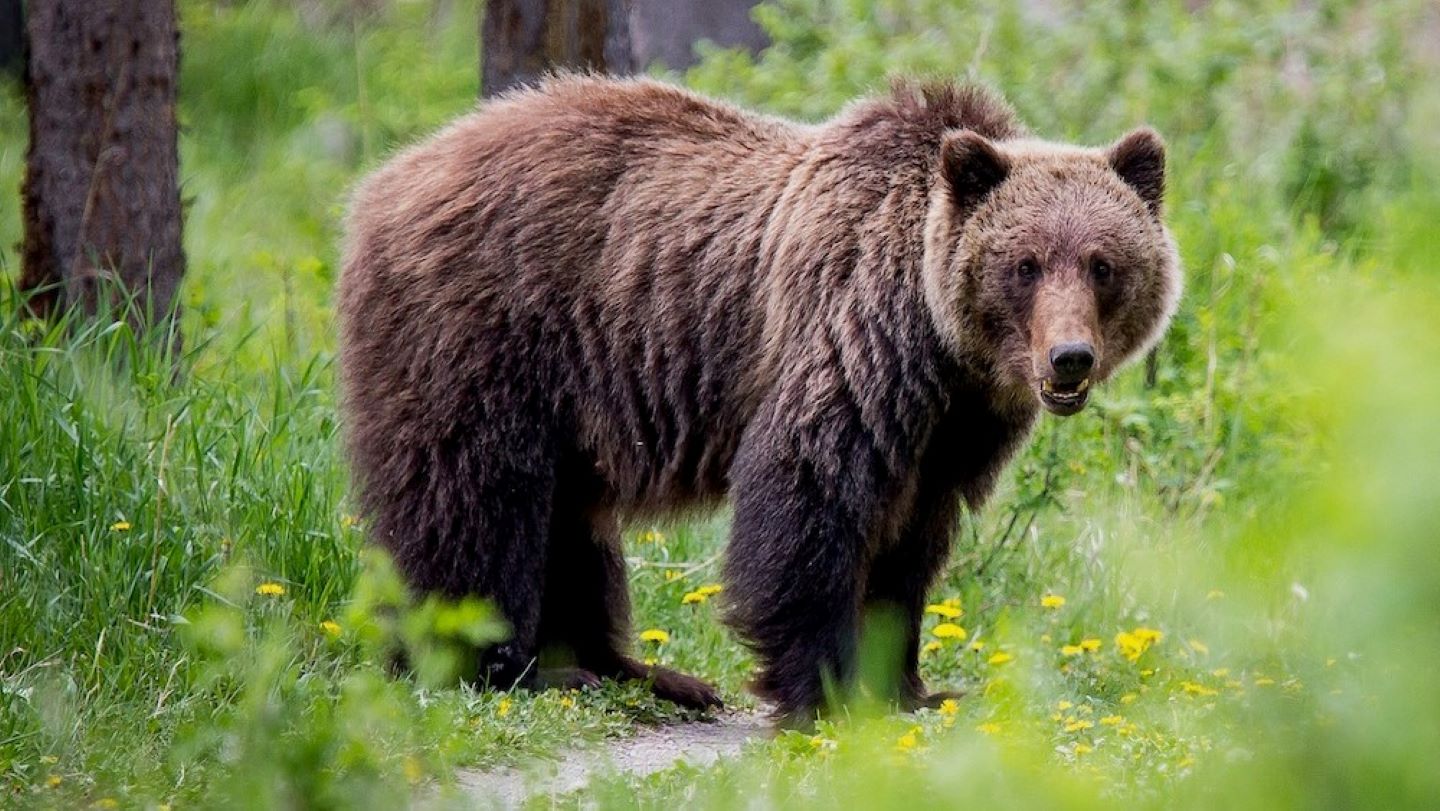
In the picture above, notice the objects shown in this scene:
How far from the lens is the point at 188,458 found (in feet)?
19.1

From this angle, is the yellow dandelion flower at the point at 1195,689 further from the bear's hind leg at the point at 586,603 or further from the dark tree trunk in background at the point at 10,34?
the dark tree trunk in background at the point at 10,34

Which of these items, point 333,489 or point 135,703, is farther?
point 333,489

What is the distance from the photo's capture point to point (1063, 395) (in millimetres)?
4711

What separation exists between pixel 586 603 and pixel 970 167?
1.97 m

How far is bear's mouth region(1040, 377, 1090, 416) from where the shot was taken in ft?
15.4

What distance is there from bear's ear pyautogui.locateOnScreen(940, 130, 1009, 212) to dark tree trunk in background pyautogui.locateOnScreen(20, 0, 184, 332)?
3.09m

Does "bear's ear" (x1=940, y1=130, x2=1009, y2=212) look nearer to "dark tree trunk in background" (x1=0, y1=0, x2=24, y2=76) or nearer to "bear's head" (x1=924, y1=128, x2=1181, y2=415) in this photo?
"bear's head" (x1=924, y1=128, x2=1181, y2=415)

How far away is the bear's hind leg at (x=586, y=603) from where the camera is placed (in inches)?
227

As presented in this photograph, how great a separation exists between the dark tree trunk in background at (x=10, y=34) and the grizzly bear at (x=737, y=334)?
987 cm

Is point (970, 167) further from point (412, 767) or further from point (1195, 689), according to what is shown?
point (412, 767)

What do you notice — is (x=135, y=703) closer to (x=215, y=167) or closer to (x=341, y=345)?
(x=341, y=345)

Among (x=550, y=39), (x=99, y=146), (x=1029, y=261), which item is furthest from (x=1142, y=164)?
(x=99, y=146)

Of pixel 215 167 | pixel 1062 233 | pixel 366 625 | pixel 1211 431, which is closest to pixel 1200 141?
pixel 1211 431

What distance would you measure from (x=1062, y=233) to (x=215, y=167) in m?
9.04
